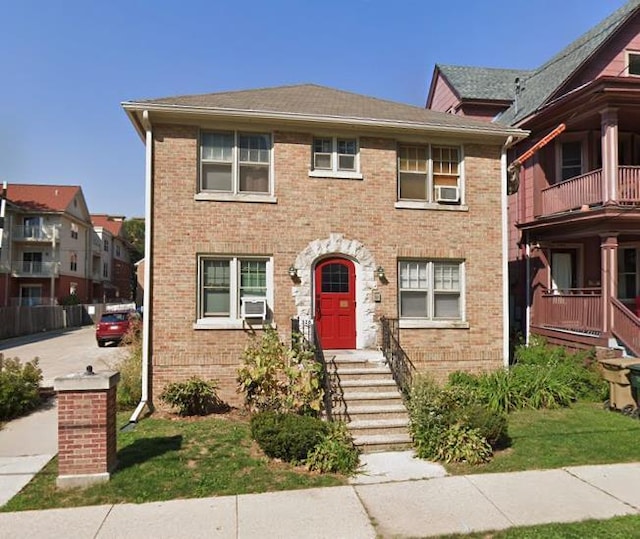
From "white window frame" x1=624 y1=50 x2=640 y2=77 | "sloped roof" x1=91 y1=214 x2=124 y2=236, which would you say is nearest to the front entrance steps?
"white window frame" x1=624 y1=50 x2=640 y2=77

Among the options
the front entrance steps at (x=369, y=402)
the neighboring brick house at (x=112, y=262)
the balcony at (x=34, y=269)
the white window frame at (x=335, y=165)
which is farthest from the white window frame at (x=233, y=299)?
the neighboring brick house at (x=112, y=262)

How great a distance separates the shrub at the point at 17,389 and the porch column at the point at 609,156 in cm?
1353

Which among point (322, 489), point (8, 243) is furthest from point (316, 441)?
point (8, 243)

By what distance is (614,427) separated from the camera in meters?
7.82

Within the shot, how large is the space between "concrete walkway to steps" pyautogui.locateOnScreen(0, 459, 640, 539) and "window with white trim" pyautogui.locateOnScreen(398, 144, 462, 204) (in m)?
6.58

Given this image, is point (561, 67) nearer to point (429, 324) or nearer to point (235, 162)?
point (429, 324)

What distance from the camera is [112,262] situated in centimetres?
5312

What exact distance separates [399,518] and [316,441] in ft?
5.51

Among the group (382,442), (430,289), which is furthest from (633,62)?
(382,442)

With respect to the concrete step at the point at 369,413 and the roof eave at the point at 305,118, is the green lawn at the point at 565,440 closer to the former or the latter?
the concrete step at the point at 369,413

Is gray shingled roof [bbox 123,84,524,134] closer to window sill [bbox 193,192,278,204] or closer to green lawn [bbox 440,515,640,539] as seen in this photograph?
window sill [bbox 193,192,278,204]

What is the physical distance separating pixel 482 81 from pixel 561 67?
373cm

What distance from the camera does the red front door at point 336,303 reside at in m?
10.1

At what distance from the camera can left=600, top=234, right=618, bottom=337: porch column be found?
11.0 m
